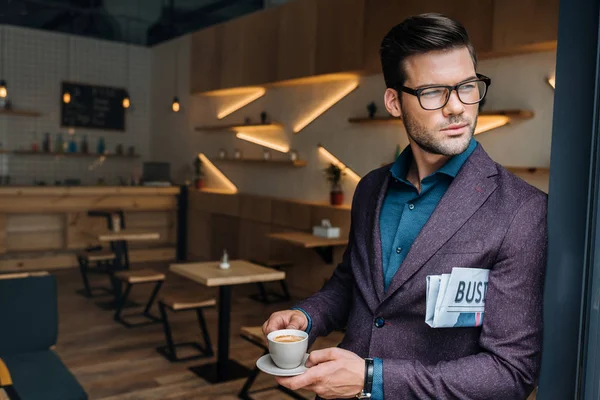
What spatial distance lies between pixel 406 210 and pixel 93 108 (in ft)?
27.4

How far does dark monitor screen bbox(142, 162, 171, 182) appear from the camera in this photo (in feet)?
27.3

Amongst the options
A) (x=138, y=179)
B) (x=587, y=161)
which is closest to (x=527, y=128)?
(x=587, y=161)

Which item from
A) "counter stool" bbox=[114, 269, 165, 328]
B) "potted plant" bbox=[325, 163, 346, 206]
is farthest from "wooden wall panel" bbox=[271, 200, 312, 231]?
"counter stool" bbox=[114, 269, 165, 328]

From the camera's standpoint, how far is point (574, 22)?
98cm

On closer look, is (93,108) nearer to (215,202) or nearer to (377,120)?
(215,202)

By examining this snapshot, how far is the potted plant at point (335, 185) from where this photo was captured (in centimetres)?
571

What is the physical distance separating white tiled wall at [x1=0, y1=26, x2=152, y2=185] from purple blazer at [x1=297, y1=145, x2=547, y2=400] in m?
7.60

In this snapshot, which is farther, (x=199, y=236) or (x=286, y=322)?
(x=199, y=236)

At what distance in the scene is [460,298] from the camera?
1.09 meters

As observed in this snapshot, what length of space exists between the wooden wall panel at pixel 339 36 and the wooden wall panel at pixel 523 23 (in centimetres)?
144

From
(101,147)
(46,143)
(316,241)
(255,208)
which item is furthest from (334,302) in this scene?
(101,147)

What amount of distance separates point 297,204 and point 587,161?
5.24 m

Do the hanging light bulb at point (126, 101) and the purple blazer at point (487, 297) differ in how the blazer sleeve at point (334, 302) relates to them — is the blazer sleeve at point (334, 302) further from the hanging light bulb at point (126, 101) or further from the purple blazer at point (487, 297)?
the hanging light bulb at point (126, 101)

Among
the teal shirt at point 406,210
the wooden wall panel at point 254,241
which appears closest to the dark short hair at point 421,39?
the teal shirt at point 406,210
